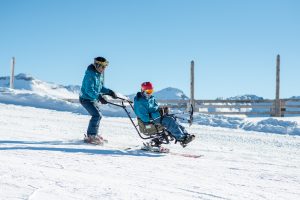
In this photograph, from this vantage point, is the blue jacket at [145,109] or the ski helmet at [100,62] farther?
the ski helmet at [100,62]

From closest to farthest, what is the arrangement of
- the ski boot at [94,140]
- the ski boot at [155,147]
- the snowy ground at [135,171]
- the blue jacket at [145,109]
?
the snowy ground at [135,171]
the ski boot at [155,147]
the blue jacket at [145,109]
the ski boot at [94,140]

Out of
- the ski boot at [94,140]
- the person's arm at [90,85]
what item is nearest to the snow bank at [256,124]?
the ski boot at [94,140]

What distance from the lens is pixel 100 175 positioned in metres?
5.25

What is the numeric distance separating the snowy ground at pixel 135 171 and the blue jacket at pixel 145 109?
690 mm

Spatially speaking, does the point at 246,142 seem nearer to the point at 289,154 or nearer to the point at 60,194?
the point at 289,154

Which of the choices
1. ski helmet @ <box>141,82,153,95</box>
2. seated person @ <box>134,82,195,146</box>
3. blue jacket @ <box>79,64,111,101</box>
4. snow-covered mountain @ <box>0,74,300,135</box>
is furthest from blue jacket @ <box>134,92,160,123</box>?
snow-covered mountain @ <box>0,74,300,135</box>

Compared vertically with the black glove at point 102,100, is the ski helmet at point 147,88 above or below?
above

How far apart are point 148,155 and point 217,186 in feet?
8.37

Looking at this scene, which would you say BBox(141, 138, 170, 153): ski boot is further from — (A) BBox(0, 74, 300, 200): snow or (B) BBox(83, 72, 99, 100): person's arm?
(B) BBox(83, 72, 99, 100): person's arm

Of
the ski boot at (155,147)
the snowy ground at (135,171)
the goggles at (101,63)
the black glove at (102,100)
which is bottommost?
→ the snowy ground at (135,171)

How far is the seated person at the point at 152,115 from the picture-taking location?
802 centimetres

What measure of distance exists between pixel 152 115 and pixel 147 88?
0.49 metres

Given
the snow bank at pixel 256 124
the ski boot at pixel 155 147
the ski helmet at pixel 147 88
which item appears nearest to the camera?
the ski boot at pixel 155 147

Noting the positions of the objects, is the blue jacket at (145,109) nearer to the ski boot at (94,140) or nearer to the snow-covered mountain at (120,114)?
the ski boot at (94,140)
